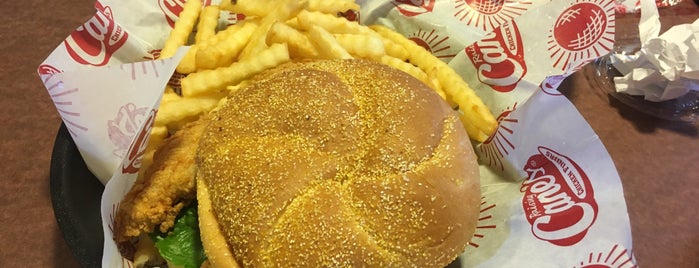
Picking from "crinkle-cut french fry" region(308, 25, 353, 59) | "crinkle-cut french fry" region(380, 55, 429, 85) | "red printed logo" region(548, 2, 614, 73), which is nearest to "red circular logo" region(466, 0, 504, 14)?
"red printed logo" region(548, 2, 614, 73)

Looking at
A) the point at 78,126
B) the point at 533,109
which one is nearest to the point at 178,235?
the point at 78,126

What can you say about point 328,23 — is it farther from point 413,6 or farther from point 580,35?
point 580,35

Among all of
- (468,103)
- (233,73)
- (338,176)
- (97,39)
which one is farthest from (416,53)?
(97,39)

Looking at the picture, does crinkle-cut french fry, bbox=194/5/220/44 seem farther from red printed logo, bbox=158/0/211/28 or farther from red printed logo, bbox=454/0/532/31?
red printed logo, bbox=454/0/532/31

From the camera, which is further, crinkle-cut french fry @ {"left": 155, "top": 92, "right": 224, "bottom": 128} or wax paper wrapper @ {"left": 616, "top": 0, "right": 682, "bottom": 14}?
wax paper wrapper @ {"left": 616, "top": 0, "right": 682, "bottom": 14}

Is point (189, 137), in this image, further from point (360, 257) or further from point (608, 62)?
point (608, 62)

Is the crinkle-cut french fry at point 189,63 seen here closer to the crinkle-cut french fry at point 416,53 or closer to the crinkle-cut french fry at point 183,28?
the crinkle-cut french fry at point 183,28

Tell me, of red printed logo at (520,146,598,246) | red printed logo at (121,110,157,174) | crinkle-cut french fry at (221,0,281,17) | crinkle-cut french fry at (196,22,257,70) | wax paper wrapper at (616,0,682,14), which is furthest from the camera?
wax paper wrapper at (616,0,682,14)
